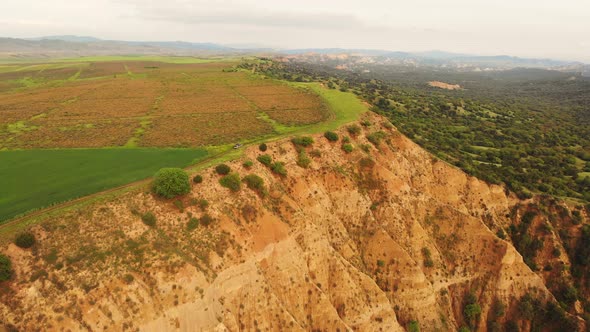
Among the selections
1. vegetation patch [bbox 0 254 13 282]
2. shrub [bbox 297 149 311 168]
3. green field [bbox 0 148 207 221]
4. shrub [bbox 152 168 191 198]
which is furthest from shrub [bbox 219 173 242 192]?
vegetation patch [bbox 0 254 13 282]

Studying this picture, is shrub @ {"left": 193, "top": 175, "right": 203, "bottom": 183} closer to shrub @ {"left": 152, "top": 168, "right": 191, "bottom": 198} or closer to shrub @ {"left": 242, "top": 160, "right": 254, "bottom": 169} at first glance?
shrub @ {"left": 152, "top": 168, "right": 191, "bottom": 198}

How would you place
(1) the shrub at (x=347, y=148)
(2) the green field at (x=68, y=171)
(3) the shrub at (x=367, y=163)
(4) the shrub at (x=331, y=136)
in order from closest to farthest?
(2) the green field at (x=68, y=171) < (3) the shrub at (x=367, y=163) < (1) the shrub at (x=347, y=148) < (4) the shrub at (x=331, y=136)

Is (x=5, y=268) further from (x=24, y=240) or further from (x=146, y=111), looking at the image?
(x=146, y=111)

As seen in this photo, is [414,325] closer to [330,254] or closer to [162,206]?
[330,254]

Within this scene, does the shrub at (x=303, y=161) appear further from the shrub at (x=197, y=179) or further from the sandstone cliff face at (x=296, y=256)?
the shrub at (x=197, y=179)

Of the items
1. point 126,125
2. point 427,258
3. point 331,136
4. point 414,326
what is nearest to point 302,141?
point 331,136

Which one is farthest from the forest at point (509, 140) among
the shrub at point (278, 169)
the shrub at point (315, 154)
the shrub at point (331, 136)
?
the shrub at point (278, 169)
